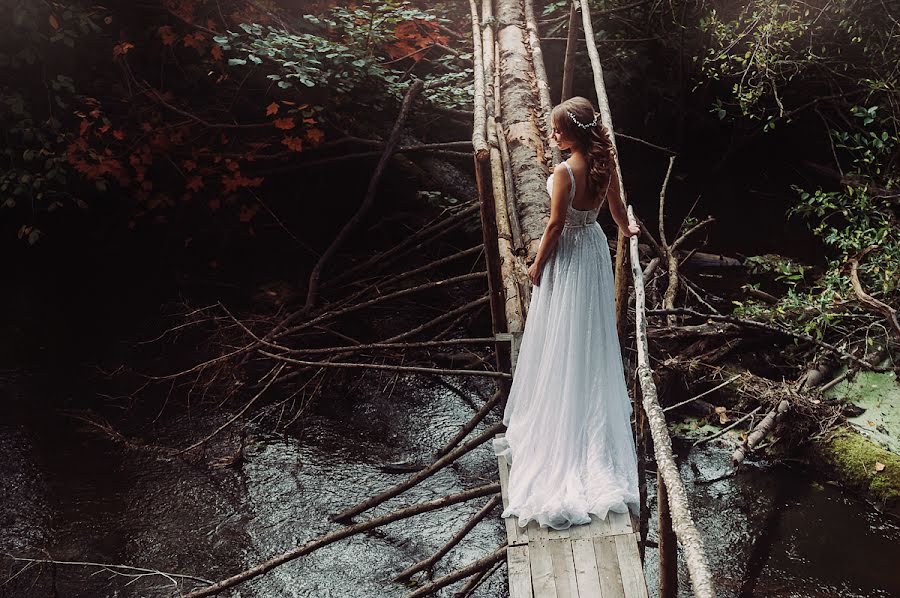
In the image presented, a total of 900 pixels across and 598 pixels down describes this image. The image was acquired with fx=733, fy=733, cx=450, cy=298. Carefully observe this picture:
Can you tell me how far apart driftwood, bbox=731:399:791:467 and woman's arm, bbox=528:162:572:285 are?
2716 mm

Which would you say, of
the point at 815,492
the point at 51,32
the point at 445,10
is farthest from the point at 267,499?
the point at 445,10

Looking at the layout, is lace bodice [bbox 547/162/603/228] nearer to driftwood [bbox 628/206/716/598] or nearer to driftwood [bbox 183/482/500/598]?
driftwood [bbox 628/206/716/598]

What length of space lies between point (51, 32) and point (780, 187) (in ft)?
25.6

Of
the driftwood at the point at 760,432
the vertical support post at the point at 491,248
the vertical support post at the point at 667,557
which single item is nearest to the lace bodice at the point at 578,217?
the vertical support post at the point at 491,248

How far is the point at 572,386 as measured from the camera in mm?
3514

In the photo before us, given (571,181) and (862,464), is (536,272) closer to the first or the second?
(571,181)

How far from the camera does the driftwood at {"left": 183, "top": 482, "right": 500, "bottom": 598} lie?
4000 mm

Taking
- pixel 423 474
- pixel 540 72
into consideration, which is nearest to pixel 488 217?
pixel 423 474

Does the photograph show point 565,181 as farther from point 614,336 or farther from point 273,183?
point 273,183

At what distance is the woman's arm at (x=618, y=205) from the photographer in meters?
3.62

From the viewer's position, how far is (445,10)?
29.6 ft

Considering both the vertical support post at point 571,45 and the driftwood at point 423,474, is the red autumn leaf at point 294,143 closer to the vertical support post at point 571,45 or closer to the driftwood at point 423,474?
the vertical support post at point 571,45

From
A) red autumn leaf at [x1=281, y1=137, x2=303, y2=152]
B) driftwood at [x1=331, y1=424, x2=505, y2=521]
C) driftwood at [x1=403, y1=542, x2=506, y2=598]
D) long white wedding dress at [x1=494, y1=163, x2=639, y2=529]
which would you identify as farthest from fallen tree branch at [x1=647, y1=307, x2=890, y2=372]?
red autumn leaf at [x1=281, y1=137, x2=303, y2=152]

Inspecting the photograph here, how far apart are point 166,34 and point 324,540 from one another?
5.29 meters
